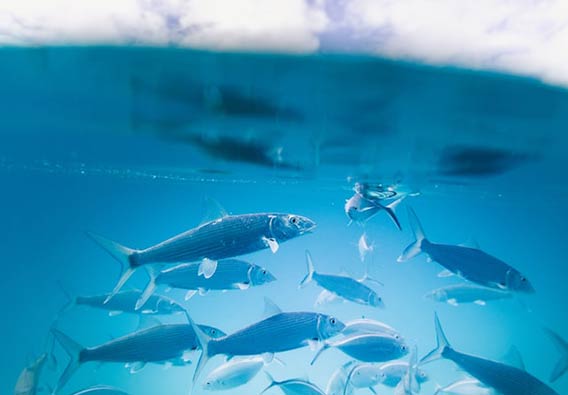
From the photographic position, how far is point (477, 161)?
11.6 metres

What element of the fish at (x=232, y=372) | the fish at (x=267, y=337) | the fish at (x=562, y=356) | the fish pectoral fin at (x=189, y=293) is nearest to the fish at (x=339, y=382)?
the fish at (x=232, y=372)

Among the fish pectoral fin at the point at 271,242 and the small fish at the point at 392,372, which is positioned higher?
the fish pectoral fin at the point at 271,242

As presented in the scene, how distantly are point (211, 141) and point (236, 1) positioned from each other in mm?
6045

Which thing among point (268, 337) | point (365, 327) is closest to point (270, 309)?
point (268, 337)

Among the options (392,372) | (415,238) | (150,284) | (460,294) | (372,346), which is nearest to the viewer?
(150,284)

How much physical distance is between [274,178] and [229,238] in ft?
34.0

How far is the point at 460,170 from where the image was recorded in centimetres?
1284

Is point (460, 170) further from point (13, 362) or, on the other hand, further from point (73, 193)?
point (13, 362)

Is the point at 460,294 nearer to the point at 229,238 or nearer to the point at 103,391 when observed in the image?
the point at 229,238

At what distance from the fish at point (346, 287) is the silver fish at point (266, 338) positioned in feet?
6.03

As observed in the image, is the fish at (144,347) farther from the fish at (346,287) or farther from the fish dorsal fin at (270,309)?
the fish at (346,287)

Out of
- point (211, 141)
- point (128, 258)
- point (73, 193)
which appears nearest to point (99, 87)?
point (211, 141)

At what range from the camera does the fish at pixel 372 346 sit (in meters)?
6.89

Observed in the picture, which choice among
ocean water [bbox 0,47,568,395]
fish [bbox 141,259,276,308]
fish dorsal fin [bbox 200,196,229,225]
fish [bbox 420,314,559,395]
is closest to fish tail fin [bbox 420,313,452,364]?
fish [bbox 420,314,559,395]
